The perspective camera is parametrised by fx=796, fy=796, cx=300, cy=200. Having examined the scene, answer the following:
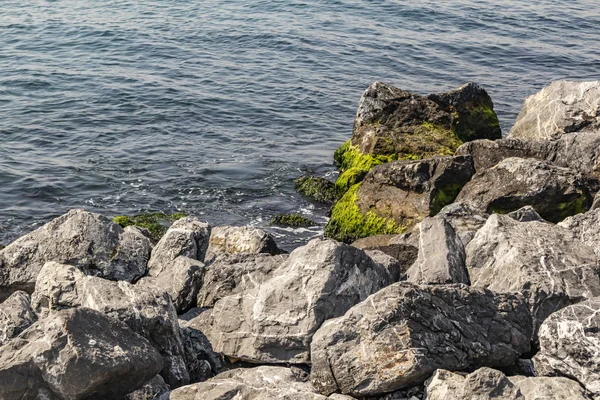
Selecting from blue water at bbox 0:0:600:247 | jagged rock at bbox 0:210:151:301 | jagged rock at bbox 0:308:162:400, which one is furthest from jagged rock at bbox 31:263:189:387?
blue water at bbox 0:0:600:247

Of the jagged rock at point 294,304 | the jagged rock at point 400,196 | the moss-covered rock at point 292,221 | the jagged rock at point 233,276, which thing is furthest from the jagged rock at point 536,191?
the jagged rock at point 294,304

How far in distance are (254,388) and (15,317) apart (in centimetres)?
351

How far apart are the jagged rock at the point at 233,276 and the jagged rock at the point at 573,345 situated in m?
4.89

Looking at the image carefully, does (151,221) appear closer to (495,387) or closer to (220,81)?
(495,387)

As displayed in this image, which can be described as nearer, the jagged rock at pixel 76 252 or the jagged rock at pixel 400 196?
the jagged rock at pixel 76 252

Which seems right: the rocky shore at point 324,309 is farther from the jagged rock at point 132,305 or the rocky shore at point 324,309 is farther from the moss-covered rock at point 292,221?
the moss-covered rock at point 292,221

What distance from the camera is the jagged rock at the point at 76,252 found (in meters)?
14.0

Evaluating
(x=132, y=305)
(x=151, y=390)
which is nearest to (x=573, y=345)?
(x=151, y=390)

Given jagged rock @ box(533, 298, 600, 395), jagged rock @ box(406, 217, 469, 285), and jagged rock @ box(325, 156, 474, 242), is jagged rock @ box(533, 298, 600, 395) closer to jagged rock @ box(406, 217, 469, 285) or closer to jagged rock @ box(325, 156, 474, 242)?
jagged rock @ box(406, 217, 469, 285)

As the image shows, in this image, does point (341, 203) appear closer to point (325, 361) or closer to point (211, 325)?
point (211, 325)

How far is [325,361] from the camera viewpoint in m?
9.55

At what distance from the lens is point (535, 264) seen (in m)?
11.5

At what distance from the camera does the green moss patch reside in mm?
18469

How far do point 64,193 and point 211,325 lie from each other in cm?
1236
